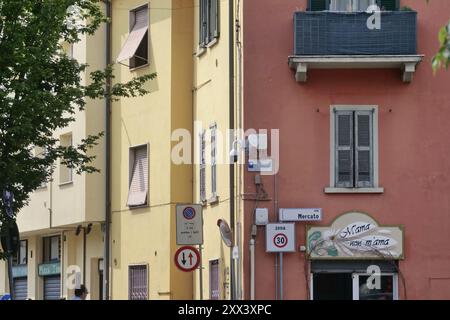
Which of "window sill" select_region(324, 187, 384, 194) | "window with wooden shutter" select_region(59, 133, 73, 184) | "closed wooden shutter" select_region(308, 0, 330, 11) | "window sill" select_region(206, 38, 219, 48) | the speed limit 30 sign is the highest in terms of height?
"closed wooden shutter" select_region(308, 0, 330, 11)

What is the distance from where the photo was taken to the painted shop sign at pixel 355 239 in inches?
953

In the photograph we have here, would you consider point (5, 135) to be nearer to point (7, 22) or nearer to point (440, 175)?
point (7, 22)

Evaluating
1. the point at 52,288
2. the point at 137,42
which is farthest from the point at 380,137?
the point at 52,288

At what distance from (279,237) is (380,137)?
310cm

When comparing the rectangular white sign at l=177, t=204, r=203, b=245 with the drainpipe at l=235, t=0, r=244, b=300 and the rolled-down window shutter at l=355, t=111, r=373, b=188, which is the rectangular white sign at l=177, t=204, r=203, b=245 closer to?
the drainpipe at l=235, t=0, r=244, b=300

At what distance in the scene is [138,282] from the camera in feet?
99.5

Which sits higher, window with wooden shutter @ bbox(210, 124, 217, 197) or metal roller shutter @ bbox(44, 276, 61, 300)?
window with wooden shutter @ bbox(210, 124, 217, 197)

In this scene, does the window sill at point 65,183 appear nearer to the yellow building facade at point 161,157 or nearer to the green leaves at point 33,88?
the yellow building facade at point 161,157

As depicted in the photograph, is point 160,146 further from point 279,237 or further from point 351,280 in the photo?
point 351,280

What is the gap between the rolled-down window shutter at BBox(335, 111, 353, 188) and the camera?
2461 cm

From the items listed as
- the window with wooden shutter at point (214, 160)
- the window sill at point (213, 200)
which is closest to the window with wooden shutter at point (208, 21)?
the window with wooden shutter at point (214, 160)

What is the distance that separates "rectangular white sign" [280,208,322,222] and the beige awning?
7.78 meters

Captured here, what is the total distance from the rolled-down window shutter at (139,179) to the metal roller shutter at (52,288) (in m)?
6.64

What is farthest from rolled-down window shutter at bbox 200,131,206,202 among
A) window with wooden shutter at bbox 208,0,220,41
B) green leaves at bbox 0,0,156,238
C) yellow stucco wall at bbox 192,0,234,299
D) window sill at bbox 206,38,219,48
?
green leaves at bbox 0,0,156,238
